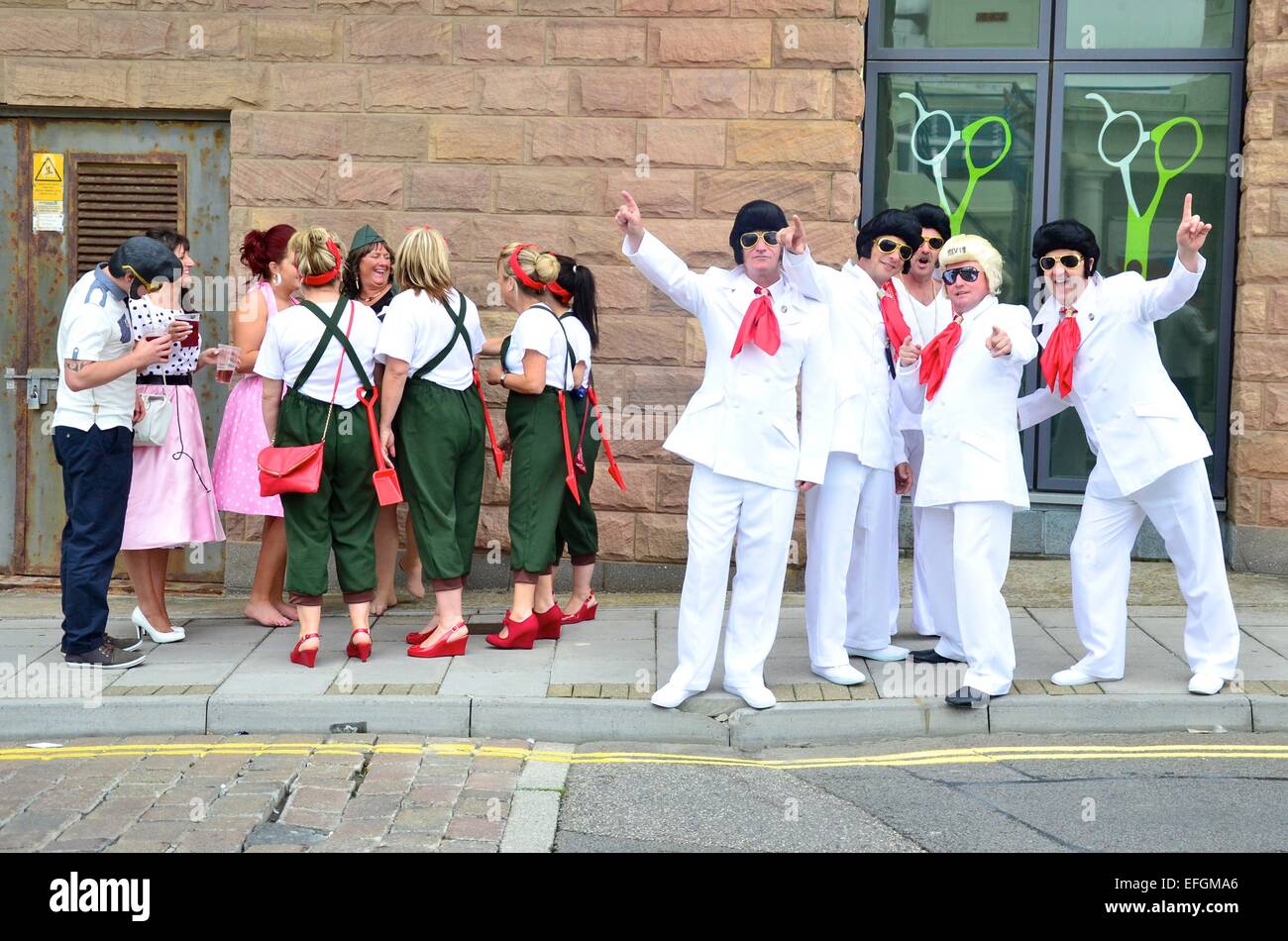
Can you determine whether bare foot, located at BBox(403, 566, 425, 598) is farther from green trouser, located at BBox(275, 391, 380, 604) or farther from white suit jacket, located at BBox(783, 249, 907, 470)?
white suit jacket, located at BBox(783, 249, 907, 470)

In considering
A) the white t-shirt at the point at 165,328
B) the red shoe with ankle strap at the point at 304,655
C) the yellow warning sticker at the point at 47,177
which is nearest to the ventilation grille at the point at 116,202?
the yellow warning sticker at the point at 47,177

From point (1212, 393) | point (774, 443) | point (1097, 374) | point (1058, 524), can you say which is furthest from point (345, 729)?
point (1212, 393)

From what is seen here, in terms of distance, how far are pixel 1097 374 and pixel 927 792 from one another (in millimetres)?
2179

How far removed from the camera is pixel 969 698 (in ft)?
21.1

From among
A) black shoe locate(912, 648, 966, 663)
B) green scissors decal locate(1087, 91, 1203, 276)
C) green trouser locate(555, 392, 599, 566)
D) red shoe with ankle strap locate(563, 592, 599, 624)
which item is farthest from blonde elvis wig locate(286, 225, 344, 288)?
green scissors decal locate(1087, 91, 1203, 276)

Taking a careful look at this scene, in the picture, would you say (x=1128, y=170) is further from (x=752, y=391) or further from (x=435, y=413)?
(x=435, y=413)

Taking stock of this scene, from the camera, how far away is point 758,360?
6.49 m

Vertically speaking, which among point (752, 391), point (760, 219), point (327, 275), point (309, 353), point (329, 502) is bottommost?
point (329, 502)

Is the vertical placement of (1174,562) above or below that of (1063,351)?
below

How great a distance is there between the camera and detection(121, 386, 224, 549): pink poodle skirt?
7.59m

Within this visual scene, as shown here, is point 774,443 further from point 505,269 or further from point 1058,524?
point 1058,524

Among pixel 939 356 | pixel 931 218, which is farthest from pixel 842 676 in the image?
pixel 931 218

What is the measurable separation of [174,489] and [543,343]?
203cm

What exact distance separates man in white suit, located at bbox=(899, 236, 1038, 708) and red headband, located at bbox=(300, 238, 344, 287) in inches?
109
